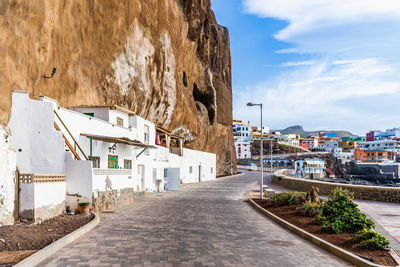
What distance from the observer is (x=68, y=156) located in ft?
46.8

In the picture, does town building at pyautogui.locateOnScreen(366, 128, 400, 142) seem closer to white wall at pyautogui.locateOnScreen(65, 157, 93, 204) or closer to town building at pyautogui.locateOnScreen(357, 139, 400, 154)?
town building at pyautogui.locateOnScreen(357, 139, 400, 154)

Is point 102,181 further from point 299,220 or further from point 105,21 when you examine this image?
point 105,21

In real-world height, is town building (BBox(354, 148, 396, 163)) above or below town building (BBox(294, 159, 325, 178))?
above

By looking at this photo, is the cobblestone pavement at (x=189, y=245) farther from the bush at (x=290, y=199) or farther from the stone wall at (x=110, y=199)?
the bush at (x=290, y=199)

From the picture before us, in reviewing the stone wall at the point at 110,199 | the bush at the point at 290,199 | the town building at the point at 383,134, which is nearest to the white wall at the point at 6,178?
the stone wall at the point at 110,199

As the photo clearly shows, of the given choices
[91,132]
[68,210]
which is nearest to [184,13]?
[91,132]

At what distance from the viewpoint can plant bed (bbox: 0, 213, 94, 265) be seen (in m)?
7.86

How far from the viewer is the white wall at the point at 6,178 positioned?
35.0 ft

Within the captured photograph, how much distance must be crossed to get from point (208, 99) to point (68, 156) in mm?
54878

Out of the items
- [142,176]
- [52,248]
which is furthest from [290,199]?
[142,176]

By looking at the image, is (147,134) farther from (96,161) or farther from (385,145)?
(385,145)

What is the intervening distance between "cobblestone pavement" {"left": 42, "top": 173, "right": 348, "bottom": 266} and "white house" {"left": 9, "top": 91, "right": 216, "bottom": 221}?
1.89 m

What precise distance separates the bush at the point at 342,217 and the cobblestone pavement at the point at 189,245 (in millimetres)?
1184

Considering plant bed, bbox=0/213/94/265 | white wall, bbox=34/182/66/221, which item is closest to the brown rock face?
white wall, bbox=34/182/66/221
